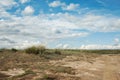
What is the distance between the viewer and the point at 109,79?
1791 cm

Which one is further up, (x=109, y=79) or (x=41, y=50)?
(x=41, y=50)

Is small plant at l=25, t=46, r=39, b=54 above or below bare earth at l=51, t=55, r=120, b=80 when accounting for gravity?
above

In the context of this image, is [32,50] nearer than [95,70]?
No

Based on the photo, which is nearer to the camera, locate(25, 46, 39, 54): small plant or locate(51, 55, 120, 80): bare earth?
locate(51, 55, 120, 80): bare earth

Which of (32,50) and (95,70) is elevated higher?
(32,50)

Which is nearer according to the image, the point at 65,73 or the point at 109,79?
the point at 109,79

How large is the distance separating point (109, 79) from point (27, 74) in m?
5.72

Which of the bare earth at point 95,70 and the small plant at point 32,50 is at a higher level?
the small plant at point 32,50

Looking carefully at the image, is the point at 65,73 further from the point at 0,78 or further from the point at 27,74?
the point at 0,78

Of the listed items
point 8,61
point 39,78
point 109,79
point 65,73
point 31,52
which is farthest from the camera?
point 31,52

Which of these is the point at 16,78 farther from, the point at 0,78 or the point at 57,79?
the point at 57,79

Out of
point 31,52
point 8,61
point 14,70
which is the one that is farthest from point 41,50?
point 14,70

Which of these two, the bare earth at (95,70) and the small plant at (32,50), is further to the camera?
the small plant at (32,50)

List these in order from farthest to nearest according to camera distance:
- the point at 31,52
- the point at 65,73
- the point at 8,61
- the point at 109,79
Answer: the point at 31,52 → the point at 8,61 → the point at 65,73 → the point at 109,79
